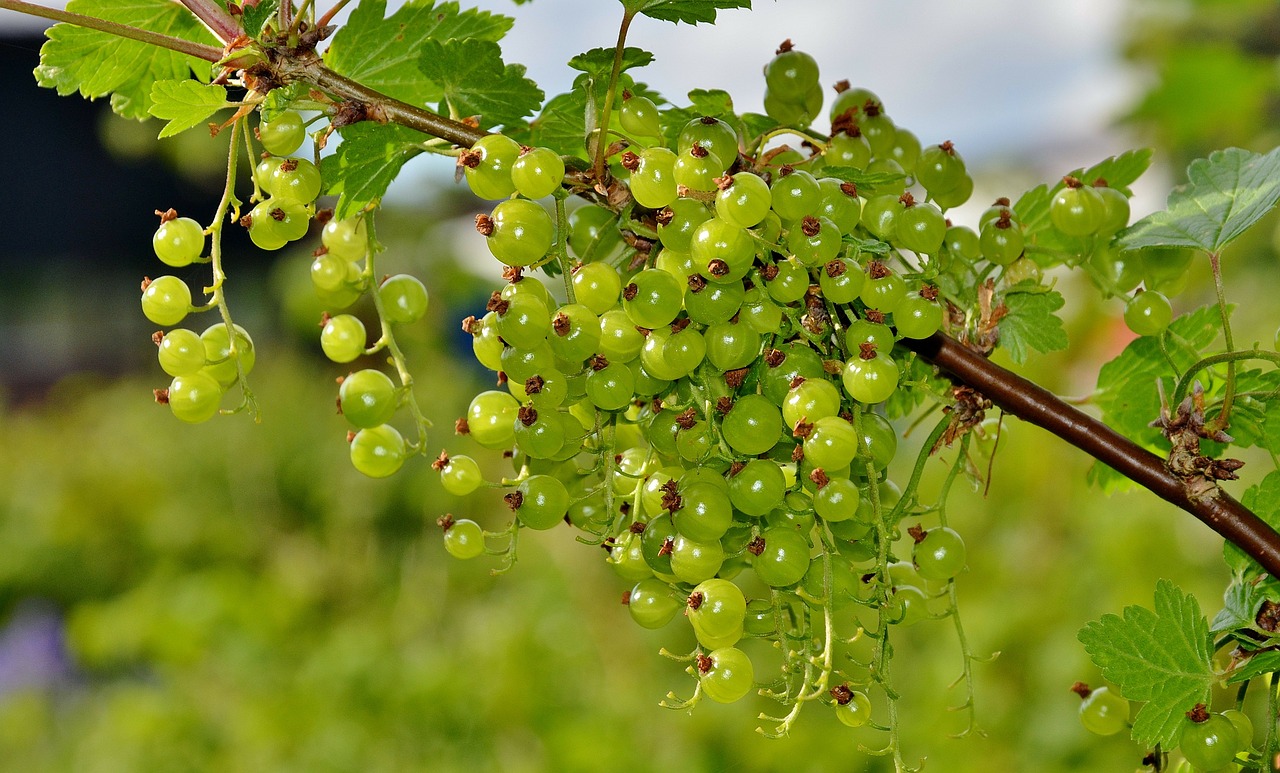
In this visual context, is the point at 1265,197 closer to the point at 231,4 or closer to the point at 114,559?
the point at 231,4

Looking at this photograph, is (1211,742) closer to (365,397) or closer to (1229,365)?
(1229,365)

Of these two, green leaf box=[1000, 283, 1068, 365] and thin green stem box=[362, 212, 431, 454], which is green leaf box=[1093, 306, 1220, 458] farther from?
thin green stem box=[362, 212, 431, 454]

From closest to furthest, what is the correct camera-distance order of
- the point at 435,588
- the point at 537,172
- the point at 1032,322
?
the point at 537,172
the point at 1032,322
the point at 435,588

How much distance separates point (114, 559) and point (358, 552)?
0.77m

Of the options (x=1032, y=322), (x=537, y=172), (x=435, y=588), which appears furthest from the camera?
(x=435, y=588)

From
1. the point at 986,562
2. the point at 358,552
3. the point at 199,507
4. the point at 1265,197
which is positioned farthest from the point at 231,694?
the point at 1265,197

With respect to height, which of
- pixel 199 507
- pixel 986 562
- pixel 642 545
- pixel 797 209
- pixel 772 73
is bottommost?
pixel 642 545

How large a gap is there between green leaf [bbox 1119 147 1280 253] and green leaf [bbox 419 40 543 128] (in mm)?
269

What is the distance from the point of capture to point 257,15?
361 mm

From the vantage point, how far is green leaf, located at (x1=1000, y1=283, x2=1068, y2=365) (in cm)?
43

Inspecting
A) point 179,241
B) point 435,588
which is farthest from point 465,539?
point 435,588

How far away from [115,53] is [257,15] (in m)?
0.17

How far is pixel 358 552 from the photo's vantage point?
98.1 inches

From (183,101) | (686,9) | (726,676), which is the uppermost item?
(686,9)
